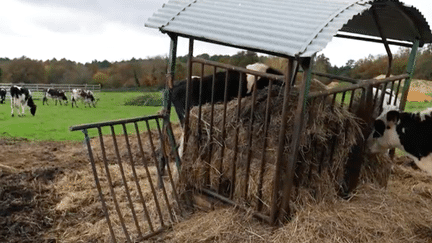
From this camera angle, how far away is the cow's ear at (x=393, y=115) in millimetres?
4711

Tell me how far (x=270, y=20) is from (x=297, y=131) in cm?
123

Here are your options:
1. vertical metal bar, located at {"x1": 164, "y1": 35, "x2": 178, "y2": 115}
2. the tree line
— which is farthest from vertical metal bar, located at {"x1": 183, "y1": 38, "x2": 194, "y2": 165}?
the tree line

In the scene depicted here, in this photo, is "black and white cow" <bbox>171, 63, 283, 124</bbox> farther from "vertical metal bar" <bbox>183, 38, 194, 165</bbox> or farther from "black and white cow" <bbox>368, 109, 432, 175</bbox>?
"black and white cow" <bbox>368, 109, 432, 175</bbox>

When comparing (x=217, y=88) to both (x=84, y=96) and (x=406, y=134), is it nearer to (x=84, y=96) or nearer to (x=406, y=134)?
(x=406, y=134)

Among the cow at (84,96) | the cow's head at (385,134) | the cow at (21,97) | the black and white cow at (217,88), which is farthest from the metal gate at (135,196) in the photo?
the cow at (84,96)

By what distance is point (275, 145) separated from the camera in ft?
12.5

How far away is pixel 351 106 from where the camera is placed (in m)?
4.36

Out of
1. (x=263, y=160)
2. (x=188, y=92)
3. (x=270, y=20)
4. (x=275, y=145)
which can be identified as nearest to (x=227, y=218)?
(x=263, y=160)

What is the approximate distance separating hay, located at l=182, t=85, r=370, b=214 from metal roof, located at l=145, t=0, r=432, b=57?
790 mm

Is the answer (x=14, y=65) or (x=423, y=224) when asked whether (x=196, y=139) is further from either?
(x=14, y=65)

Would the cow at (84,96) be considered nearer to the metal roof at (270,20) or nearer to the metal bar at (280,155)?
the metal roof at (270,20)

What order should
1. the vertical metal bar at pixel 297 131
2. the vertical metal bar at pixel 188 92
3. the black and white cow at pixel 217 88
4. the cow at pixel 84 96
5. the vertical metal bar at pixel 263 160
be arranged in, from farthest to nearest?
the cow at pixel 84 96 < the black and white cow at pixel 217 88 < the vertical metal bar at pixel 188 92 < the vertical metal bar at pixel 263 160 < the vertical metal bar at pixel 297 131

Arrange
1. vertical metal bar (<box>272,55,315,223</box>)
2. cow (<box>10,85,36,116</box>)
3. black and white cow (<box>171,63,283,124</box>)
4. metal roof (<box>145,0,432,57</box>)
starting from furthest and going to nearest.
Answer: cow (<box>10,85,36,116</box>) < black and white cow (<box>171,63,283,124</box>) < vertical metal bar (<box>272,55,315,223</box>) < metal roof (<box>145,0,432,57</box>)

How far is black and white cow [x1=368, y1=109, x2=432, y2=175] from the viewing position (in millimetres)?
4574
